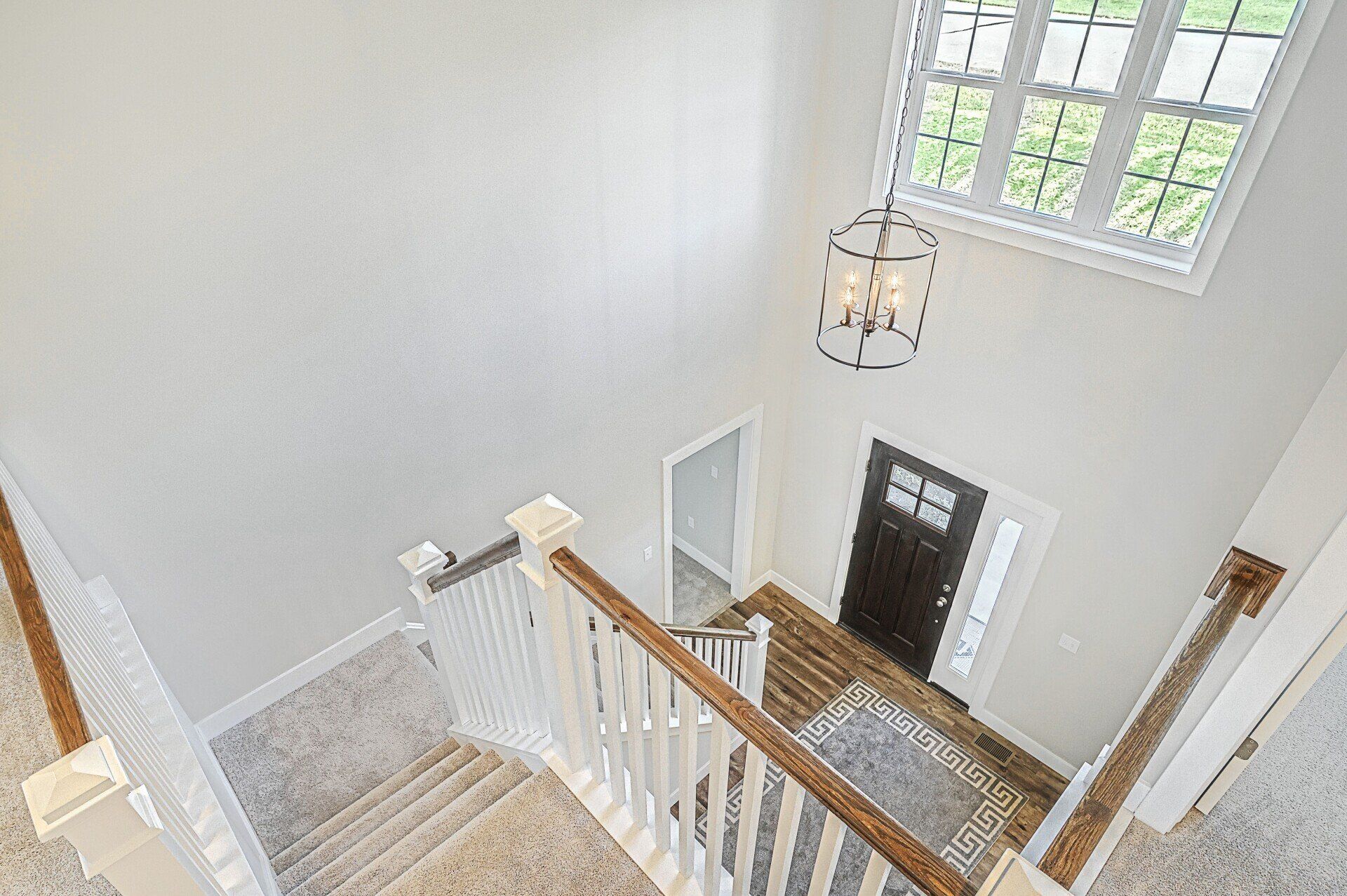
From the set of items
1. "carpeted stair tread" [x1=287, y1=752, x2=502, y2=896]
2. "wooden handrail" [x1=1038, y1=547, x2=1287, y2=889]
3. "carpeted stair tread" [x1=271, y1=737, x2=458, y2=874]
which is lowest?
"carpeted stair tread" [x1=271, y1=737, x2=458, y2=874]

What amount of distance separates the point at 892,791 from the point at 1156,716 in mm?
2955

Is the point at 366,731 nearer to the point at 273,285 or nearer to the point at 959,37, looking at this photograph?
the point at 273,285

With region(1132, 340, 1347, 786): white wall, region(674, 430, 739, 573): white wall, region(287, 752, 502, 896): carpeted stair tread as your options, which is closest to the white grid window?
region(1132, 340, 1347, 786): white wall

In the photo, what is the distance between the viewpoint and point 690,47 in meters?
3.79

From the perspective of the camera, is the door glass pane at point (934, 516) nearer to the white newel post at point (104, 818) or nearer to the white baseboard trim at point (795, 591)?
the white baseboard trim at point (795, 591)

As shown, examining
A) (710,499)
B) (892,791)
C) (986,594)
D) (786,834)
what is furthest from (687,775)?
(710,499)

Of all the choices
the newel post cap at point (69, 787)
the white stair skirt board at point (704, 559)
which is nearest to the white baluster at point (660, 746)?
the newel post cap at point (69, 787)

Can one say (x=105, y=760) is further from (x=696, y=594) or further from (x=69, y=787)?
(x=696, y=594)

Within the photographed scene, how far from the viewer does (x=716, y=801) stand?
1.89 meters

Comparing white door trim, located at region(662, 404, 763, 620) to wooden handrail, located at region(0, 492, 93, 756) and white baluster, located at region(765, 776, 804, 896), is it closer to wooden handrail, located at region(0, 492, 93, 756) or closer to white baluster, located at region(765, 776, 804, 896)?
white baluster, located at region(765, 776, 804, 896)

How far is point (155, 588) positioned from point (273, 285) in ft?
4.59

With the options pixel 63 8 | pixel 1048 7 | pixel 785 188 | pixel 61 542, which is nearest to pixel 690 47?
pixel 785 188

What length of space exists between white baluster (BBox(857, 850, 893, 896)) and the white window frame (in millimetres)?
3274

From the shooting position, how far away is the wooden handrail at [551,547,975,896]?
4.29 ft
